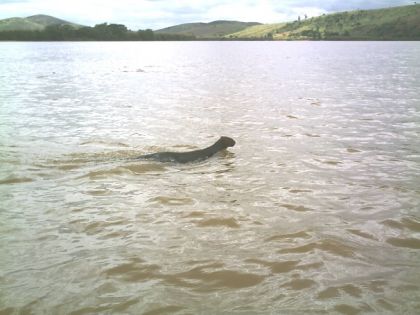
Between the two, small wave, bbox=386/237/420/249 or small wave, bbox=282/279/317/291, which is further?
small wave, bbox=386/237/420/249

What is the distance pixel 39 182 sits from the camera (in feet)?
31.8

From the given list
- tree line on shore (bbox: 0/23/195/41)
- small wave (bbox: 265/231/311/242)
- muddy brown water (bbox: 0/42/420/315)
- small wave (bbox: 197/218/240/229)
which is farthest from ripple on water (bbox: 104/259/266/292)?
tree line on shore (bbox: 0/23/195/41)

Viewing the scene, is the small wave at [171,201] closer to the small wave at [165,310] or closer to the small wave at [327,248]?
the small wave at [327,248]

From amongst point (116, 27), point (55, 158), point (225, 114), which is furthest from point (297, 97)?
point (116, 27)

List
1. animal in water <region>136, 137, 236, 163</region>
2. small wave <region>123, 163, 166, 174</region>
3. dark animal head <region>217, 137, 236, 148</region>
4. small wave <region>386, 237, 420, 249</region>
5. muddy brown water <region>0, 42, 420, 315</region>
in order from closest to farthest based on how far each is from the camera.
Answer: muddy brown water <region>0, 42, 420, 315</region> → small wave <region>386, 237, 420, 249</region> → small wave <region>123, 163, 166, 174</region> → animal in water <region>136, 137, 236, 163</region> → dark animal head <region>217, 137, 236, 148</region>

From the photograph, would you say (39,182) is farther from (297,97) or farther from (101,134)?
(297,97)

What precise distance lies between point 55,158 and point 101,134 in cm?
364

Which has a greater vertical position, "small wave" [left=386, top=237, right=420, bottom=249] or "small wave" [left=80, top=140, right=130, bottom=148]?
"small wave" [left=386, top=237, right=420, bottom=249]

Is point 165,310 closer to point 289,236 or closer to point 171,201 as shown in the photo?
point 289,236

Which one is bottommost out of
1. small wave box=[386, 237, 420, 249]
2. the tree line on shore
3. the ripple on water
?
small wave box=[386, 237, 420, 249]

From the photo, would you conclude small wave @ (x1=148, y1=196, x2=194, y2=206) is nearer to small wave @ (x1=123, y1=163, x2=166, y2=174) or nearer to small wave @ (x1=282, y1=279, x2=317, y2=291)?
small wave @ (x1=123, y1=163, x2=166, y2=174)

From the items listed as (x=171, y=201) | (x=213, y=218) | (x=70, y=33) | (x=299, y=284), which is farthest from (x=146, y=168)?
(x=70, y=33)

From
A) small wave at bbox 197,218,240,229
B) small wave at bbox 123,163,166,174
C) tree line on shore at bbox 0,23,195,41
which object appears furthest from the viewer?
tree line on shore at bbox 0,23,195,41

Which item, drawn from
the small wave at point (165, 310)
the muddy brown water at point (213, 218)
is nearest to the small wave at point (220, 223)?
the muddy brown water at point (213, 218)
